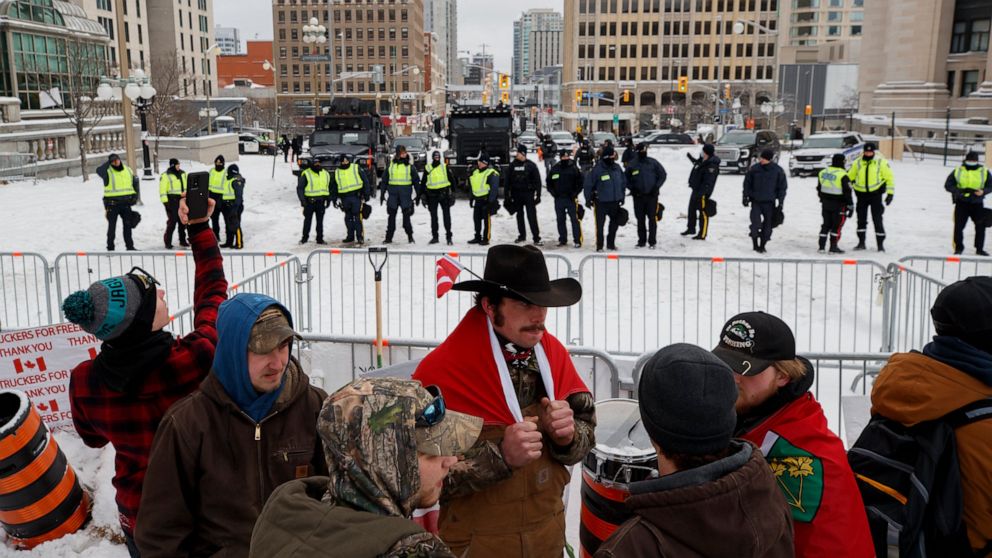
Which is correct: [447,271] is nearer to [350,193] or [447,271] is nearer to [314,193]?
[350,193]

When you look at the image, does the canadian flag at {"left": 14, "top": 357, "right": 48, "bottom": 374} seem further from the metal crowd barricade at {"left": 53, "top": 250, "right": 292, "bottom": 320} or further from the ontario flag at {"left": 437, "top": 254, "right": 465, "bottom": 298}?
the metal crowd barricade at {"left": 53, "top": 250, "right": 292, "bottom": 320}

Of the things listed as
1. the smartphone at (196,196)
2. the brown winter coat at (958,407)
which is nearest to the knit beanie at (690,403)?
the brown winter coat at (958,407)

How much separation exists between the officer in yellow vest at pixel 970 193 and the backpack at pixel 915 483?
42.5ft

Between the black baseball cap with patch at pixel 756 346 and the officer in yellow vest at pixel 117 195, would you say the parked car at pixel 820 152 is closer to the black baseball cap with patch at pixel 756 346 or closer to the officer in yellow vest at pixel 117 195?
the officer in yellow vest at pixel 117 195

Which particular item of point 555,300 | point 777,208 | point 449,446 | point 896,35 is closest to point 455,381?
point 555,300

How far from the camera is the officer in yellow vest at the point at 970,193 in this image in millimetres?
13852

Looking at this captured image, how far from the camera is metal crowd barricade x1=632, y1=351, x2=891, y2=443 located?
18.8ft

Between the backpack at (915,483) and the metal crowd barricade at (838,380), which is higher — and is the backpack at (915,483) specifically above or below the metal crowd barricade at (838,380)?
above

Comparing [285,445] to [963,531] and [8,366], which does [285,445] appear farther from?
[8,366]

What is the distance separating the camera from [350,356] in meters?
6.79

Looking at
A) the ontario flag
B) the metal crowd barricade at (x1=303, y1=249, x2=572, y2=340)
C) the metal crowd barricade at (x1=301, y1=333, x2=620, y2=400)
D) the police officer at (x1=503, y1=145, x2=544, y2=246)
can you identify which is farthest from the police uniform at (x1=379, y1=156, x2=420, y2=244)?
the ontario flag

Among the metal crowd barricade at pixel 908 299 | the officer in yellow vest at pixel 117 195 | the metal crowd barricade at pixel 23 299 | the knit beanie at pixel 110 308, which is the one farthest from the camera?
the officer in yellow vest at pixel 117 195

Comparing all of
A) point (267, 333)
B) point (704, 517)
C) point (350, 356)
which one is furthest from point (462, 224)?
point (704, 517)

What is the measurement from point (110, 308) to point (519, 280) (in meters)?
1.62
